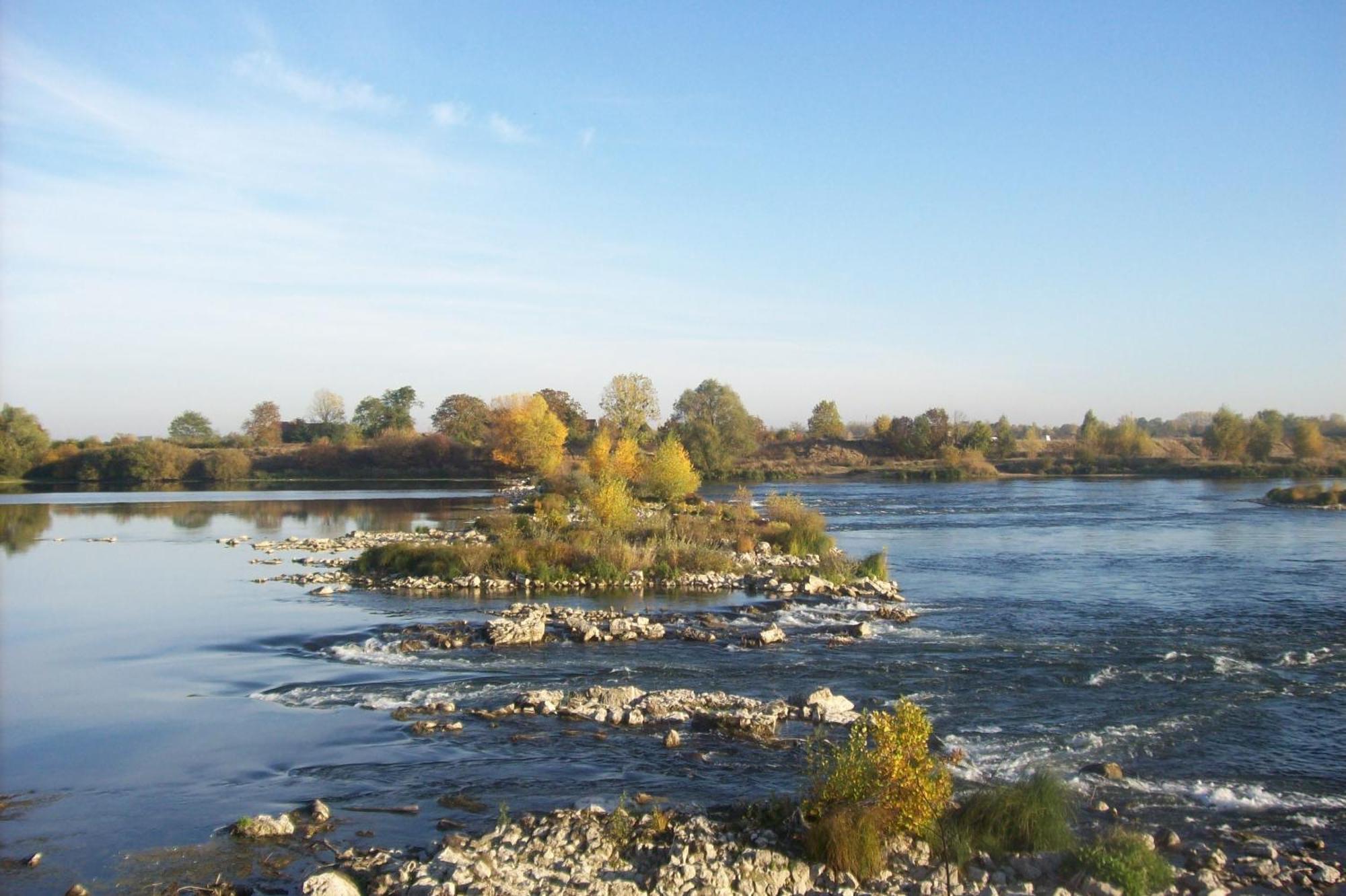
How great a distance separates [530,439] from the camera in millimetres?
82375

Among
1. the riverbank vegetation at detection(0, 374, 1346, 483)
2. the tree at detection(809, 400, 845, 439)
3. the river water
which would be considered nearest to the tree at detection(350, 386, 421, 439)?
the riverbank vegetation at detection(0, 374, 1346, 483)

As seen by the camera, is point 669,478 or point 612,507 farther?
point 669,478

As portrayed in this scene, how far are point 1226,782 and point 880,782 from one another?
4747 millimetres

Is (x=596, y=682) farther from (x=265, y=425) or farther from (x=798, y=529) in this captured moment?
(x=265, y=425)

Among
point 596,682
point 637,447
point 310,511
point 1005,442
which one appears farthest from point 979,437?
point 596,682

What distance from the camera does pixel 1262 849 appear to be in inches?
352

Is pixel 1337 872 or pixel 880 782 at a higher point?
pixel 880 782

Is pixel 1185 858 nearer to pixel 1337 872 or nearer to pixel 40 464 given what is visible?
pixel 1337 872

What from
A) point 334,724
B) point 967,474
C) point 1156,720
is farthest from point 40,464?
point 1156,720

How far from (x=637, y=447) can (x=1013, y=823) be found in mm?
60915

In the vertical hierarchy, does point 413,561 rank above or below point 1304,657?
above

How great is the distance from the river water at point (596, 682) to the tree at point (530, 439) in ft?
167

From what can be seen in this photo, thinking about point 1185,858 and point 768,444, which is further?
point 768,444

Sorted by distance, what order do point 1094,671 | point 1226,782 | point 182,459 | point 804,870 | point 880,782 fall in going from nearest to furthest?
point 804,870 < point 880,782 < point 1226,782 < point 1094,671 < point 182,459
